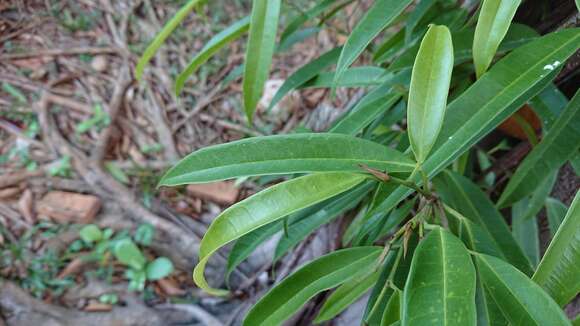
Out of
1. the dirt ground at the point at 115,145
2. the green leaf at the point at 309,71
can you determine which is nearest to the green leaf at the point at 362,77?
the green leaf at the point at 309,71

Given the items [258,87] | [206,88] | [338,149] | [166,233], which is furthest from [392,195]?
[206,88]

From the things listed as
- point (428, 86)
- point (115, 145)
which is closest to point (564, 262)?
point (428, 86)

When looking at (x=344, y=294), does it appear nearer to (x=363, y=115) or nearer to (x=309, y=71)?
(x=363, y=115)

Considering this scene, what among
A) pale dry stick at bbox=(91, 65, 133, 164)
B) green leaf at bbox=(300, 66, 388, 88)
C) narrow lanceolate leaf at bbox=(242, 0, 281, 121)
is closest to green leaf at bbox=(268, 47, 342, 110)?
green leaf at bbox=(300, 66, 388, 88)

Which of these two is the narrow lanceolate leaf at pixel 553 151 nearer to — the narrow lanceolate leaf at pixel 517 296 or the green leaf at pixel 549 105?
the green leaf at pixel 549 105

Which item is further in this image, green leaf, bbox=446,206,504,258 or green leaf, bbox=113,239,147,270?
green leaf, bbox=113,239,147,270

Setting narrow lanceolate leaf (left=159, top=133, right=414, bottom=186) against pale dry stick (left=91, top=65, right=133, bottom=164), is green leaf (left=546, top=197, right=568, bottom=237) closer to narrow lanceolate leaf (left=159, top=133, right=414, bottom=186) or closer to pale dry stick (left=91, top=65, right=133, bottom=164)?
narrow lanceolate leaf (left=159, top=133, right=414, bottom=186)
